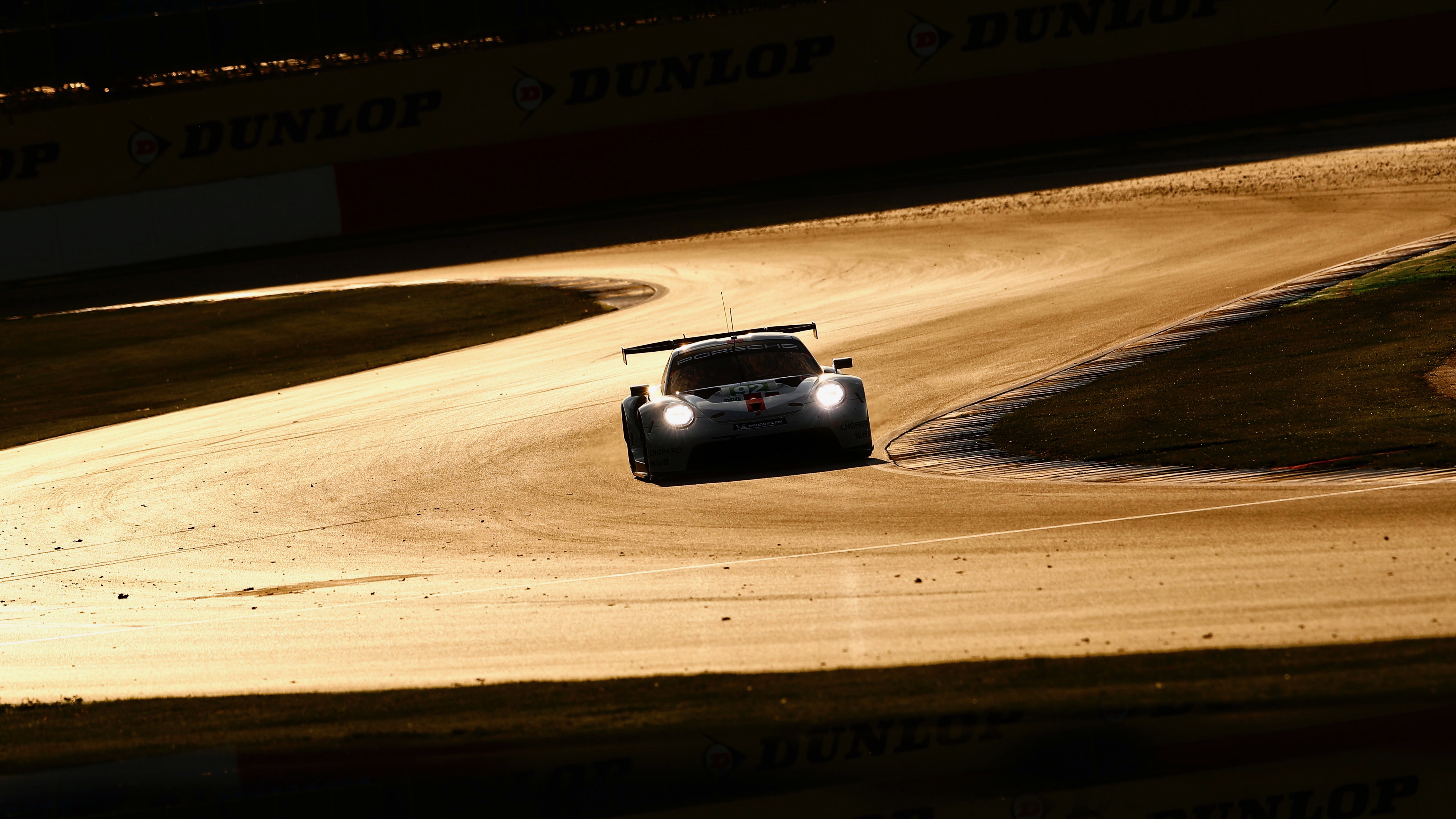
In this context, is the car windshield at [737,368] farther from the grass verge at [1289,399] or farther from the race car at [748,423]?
the grass verge at [1289,399]

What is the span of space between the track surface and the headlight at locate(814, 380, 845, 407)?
0.56 m

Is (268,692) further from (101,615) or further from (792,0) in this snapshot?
(792,0)

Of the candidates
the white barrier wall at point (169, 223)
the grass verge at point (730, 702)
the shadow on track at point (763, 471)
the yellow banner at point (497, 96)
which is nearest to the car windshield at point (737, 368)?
the shadow on track at point (763, 471)

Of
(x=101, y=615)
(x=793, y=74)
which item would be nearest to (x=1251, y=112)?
(x=793, y=74)

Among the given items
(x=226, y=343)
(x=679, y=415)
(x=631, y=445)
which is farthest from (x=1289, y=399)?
(x=226, y=343)

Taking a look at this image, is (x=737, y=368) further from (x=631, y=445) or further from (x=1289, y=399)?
(x=1289, y=399)

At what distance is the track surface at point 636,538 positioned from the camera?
21.5 ft

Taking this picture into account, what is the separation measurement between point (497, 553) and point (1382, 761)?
6.30 metres

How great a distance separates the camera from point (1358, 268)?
16344 mm

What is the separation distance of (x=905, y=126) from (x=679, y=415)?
2226 cm

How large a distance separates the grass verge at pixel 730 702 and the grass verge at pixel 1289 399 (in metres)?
3.79

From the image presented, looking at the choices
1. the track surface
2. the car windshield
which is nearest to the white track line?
the track surface

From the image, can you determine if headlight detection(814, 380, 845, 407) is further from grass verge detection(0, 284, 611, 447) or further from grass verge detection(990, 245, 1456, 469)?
grass verge detection(0, 284, 611, 447)

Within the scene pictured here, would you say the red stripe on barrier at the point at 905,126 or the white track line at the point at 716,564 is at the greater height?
the red stripe on barrier at the point at 905,126
